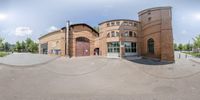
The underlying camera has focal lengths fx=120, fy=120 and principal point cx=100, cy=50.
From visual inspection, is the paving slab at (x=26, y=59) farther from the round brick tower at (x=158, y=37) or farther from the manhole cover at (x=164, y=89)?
the manhole cover at (x=164, y=89)

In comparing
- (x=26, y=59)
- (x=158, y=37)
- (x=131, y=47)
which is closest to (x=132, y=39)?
(x=131, y=47)

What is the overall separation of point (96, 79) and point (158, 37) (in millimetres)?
4600

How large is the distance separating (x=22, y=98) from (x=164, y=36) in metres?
7.61

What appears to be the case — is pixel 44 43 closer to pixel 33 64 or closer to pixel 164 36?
pixel 33 64

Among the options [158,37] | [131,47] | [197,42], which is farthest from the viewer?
[158,37]

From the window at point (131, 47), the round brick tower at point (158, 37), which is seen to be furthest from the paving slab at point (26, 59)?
the round brick tower at point (158, 37)

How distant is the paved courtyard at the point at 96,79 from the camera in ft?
14.5

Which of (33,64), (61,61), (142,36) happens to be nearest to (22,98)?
(61,61)

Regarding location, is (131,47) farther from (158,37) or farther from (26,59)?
(26,59)

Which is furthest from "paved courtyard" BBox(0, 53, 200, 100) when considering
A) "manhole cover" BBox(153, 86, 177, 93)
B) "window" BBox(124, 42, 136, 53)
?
"window" BBox(124, 42, 136, 53)

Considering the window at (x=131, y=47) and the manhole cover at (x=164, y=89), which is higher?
the window at (x=131, y=47)

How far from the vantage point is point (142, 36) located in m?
6.30

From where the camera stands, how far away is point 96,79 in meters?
6.30

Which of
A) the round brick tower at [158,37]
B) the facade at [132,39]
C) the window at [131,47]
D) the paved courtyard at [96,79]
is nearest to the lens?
the paved courtyard at [96,79]
